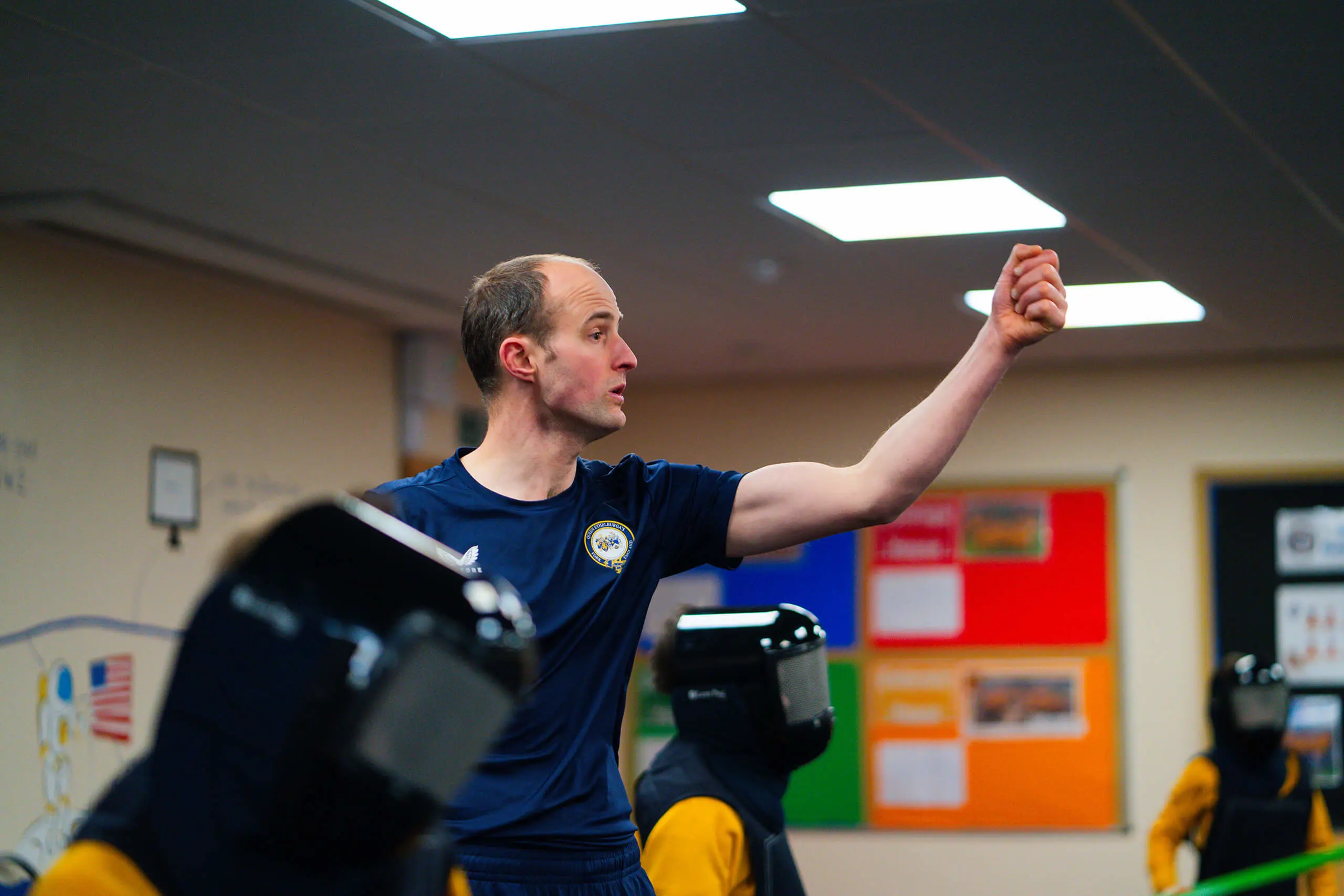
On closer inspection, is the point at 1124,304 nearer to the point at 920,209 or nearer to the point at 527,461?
the point at 920,209

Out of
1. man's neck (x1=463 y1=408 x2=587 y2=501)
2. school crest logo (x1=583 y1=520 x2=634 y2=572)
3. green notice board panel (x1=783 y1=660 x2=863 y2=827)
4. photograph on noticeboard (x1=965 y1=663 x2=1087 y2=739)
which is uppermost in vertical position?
man's neck (x1=463 y1=408 x2=587 y2=501)

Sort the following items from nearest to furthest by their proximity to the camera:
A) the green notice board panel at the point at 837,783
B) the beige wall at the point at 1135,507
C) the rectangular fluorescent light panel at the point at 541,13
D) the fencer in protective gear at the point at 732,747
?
the fencer in protective gear at the point at 732,747
the rectangular fluorescent light panel at the point at 541,13
the beige wall at the point at 1135,507
the green notice board panel at the point at 837,783

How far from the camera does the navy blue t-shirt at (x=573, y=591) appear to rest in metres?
1.64

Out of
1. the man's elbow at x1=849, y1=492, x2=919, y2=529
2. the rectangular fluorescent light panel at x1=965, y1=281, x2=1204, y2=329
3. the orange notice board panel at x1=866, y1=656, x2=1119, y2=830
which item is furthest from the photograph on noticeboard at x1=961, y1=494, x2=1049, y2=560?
the man's elbow at x1=849, y1=492, x2=919, y2=529

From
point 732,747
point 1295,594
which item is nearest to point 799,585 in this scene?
point 1295,594

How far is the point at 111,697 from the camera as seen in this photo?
4.62 m

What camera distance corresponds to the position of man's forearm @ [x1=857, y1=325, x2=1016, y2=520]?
169cm

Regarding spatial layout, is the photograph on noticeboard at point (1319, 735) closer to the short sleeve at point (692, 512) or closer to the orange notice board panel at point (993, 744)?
the orange notice board panel at point (993, 744)

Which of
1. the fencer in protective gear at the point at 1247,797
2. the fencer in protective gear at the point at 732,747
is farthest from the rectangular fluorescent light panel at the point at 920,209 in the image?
the fencer in protective gear at the point at 1247,797

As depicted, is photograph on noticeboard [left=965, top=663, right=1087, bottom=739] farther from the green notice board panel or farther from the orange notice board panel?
the green notice board panel

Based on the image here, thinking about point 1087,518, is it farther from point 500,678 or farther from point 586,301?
point 500,678

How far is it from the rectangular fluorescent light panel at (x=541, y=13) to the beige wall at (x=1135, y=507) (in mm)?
3936

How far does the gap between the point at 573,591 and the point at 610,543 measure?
9 cm

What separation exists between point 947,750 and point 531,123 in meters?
3.89
